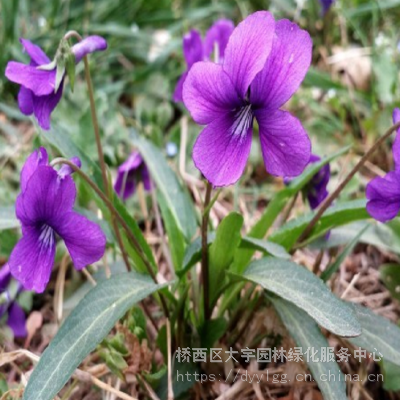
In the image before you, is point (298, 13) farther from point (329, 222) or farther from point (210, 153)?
point (210, 153)

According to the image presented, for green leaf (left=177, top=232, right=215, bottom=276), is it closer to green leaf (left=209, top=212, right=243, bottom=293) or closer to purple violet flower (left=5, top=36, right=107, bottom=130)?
green leaf (left=209, top=212, right=243, bottom=293)

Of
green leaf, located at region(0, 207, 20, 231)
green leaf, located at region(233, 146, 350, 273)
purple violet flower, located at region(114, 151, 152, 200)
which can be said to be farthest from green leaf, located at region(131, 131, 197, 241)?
green leaf, located at region(0, 207, 20, 231)

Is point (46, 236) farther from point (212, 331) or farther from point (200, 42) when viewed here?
point (200, 42)

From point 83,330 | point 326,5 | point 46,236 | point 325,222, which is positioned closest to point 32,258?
point 46,236

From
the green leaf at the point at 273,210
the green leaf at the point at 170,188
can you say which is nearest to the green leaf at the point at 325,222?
the green leaf at the point at 273,210

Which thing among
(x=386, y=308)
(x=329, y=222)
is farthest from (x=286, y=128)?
(x=386, y=308)
